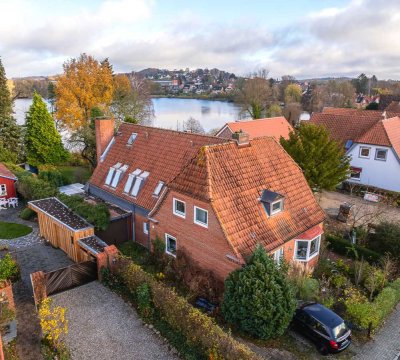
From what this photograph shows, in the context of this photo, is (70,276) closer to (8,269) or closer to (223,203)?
(8,269)

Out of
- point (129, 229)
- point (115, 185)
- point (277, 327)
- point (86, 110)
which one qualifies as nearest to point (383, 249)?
point (277, 327)

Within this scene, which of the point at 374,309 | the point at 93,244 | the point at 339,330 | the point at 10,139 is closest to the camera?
the point at 339,330

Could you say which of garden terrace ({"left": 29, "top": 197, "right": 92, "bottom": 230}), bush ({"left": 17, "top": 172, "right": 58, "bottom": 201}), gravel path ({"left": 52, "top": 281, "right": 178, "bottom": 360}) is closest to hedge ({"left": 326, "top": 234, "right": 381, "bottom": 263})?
gravel path ({"left": 52, "top": 281, "right": 178, "bottom": 360})

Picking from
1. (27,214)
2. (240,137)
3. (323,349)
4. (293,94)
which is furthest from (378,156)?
(293,94)

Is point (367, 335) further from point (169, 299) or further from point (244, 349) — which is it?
point (169, 299)

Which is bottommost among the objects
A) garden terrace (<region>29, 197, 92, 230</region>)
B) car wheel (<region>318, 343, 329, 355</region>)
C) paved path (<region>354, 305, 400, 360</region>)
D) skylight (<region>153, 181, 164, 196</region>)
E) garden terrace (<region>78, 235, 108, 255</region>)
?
paved path (<region>354, 305, 400, 360</region>)

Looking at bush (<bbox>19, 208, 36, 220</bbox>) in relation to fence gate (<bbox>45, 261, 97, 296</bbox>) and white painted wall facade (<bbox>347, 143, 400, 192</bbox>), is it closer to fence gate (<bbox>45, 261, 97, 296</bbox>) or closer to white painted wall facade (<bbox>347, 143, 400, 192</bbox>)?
fence gate (<bbox>45, 261, 97, 296</bbox>)
